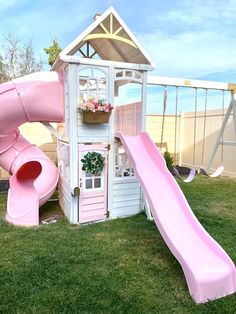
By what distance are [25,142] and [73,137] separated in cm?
135

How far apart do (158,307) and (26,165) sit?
3177mm

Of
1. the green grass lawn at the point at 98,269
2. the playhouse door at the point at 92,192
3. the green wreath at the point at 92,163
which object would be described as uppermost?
the green wreath at the point at 92,163

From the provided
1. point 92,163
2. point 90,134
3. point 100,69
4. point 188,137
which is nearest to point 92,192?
point 92,163

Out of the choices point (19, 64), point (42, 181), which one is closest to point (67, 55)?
point (42, 181)

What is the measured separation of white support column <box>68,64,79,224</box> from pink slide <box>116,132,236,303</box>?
0.66 metres

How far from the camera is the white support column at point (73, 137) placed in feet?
12.0

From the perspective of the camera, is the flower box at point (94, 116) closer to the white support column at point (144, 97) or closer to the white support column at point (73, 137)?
the white support column at point (73, 137)

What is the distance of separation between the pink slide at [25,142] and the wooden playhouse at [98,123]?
0.85 feet

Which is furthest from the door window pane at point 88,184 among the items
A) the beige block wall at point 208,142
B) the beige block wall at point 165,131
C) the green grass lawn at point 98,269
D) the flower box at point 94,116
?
the beige block wall at point 165,131

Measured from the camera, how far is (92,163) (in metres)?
3.84

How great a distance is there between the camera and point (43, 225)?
3.85m

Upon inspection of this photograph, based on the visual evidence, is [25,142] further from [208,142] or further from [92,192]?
[208,142]

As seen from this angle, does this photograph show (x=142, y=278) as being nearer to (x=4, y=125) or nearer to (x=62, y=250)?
(x=62, y=250)

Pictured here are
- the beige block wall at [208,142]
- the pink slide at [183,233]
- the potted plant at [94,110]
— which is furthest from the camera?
the beige block wall at [208,142]
